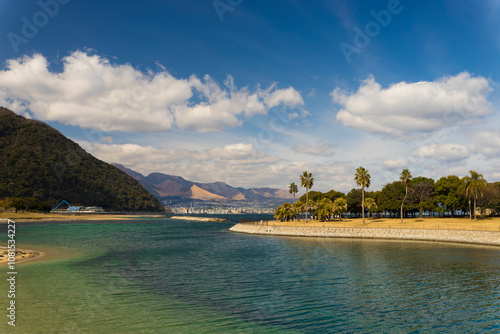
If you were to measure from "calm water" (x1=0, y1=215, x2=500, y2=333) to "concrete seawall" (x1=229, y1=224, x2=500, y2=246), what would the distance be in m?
22.9

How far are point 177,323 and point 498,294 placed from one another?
23874 mm

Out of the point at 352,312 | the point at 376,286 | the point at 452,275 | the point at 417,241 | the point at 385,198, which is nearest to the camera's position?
the point at 352,312

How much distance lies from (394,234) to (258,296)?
54154 mm

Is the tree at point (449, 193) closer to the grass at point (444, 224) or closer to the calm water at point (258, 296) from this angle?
the grass at point (444, 224)

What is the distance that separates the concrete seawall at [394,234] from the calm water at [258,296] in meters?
22.9

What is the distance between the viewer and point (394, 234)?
66.0 metres

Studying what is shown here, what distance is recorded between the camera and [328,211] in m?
105

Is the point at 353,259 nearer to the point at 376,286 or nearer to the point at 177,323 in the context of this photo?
the point at 376,286

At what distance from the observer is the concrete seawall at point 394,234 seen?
183ft

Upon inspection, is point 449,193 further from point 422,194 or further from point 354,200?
point 354,200

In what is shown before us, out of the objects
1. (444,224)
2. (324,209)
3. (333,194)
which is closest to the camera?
(444,224)

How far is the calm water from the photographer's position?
16281mm

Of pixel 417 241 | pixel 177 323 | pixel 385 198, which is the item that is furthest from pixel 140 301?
pixel 385 198

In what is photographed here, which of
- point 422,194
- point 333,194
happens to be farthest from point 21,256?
point 333,194
